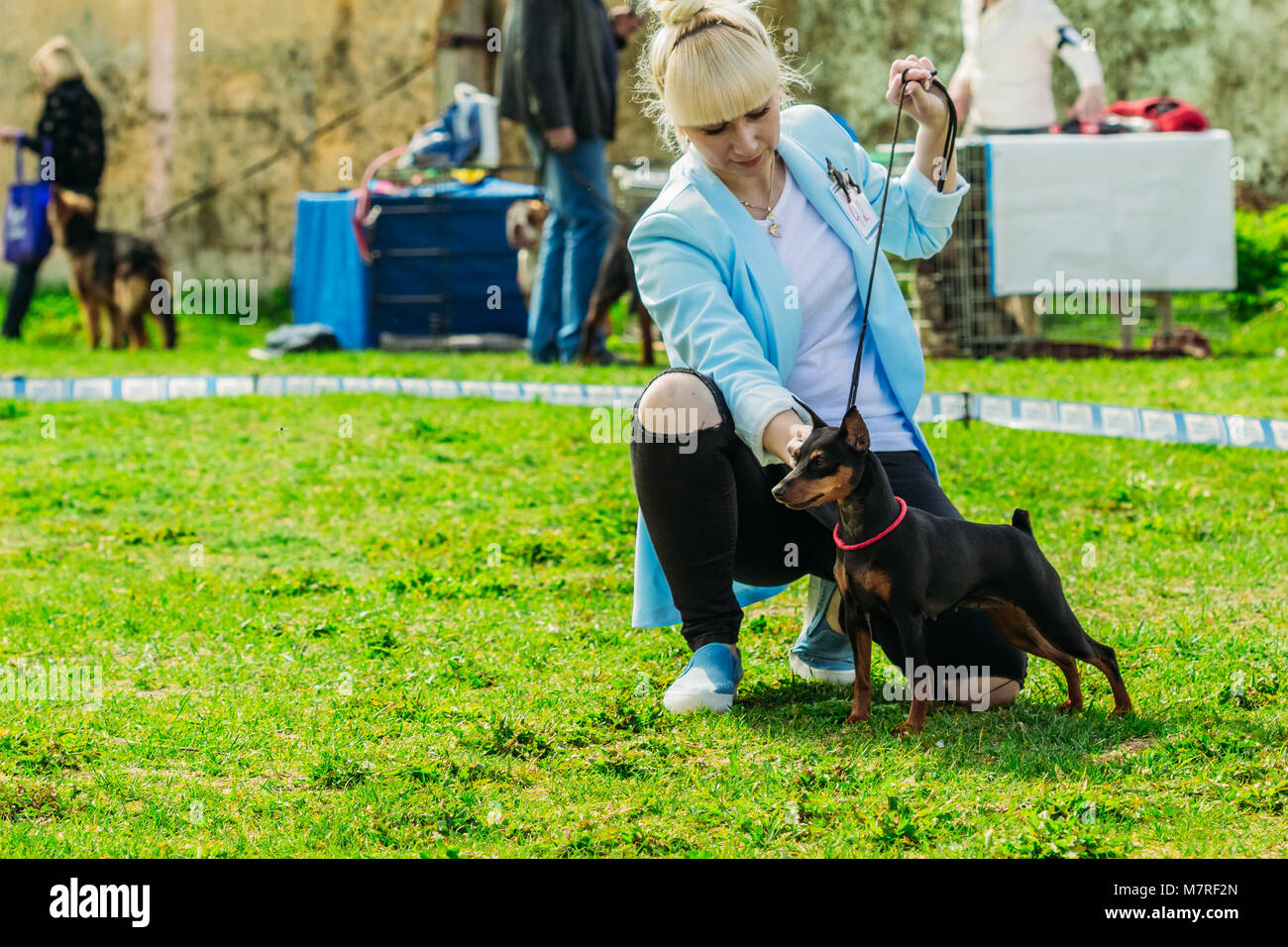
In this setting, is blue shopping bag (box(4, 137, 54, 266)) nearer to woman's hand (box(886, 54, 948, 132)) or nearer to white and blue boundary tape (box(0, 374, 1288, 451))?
white and blue boundary tape (box(0, 374, 1288, 451))

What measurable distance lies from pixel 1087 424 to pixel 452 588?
325 cm

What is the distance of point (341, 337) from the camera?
438 inches

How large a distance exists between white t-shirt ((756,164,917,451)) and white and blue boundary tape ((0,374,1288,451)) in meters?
3.22

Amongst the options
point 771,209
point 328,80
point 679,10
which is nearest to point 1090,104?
point 771,209

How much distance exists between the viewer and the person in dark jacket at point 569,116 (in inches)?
345

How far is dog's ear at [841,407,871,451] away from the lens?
290 centimetres

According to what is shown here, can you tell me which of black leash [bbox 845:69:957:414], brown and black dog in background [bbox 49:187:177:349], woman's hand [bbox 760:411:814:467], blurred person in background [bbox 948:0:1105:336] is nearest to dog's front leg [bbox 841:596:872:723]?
woman's hand [bbox 760:411:814:467]

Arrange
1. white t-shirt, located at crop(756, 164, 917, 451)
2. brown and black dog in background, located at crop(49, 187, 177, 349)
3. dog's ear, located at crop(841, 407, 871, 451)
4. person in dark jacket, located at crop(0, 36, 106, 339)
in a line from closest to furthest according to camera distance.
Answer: dog's ear, located at crop(841, 407, 871, 451), white t-shirt, located at crop(756, 164, 917, 451), brown and black dog in background, located at crop(49, 187, 177, 349), person in dark jacket, located at crop(0, 36, 106, 339)

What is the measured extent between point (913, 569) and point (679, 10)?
1293 millimetres

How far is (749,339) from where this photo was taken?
10.7ft

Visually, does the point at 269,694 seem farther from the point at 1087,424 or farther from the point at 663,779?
the point at 1087,424

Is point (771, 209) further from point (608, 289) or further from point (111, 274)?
point (111, 274)
